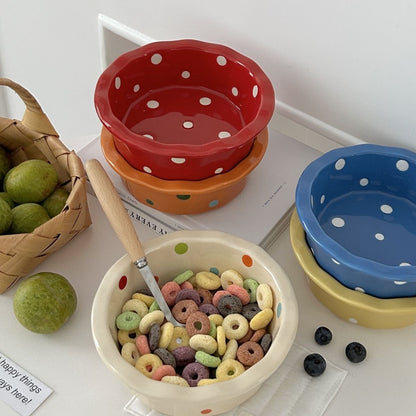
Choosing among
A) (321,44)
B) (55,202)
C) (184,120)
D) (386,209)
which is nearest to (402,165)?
(386,209)

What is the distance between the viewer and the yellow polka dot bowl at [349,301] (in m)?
0.72

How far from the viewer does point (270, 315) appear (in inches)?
28.0

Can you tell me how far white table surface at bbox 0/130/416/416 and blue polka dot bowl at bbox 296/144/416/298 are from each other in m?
0.07

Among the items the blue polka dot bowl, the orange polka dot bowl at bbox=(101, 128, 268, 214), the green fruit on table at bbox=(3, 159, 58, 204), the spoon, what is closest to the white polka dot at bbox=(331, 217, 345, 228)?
the blue polka dot bowl

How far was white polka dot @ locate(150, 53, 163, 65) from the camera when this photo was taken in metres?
0.89

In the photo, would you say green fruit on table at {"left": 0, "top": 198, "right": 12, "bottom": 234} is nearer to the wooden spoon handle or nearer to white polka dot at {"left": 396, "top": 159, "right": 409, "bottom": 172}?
the wooden spoon handle

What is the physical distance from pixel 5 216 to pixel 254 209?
1.00 feet

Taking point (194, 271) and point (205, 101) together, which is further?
point (205, 101)

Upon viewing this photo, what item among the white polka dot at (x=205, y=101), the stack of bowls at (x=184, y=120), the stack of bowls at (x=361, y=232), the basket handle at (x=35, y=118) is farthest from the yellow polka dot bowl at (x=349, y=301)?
the basket handle at (x=35, y=118)

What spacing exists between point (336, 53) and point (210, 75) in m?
0.17

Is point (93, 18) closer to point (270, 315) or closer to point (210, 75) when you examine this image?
point (210, 75)

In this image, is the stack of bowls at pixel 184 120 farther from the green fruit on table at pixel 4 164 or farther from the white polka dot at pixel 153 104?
the green fruit on table at pixel 4 164

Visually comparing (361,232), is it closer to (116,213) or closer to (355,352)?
(355,352)

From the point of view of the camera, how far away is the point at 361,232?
812 mm
